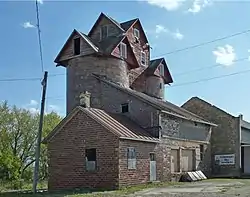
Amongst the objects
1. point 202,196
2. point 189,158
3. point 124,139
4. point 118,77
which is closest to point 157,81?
point 118,77

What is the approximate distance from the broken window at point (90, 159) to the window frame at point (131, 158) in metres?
1.94

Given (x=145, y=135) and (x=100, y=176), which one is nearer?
(x=100, y=176)

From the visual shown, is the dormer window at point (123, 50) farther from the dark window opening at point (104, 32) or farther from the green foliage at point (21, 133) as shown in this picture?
the green foliage at point (21, 133)

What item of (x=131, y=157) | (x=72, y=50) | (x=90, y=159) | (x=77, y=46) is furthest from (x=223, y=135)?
(x=90, y=159)

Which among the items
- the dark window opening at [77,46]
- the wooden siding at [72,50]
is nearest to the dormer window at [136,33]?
the dark window opening at [77,46]

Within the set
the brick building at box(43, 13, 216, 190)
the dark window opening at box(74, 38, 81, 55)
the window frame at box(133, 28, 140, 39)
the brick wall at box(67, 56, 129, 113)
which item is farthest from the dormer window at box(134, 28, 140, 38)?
the dark window opening at box(74, 38, 81, 55)

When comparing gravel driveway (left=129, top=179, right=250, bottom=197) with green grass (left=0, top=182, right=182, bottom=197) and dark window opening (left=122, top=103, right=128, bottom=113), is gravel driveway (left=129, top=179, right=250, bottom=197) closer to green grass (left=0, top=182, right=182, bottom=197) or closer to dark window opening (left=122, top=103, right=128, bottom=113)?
green grass (left=0, top=182, right=182, bottom=197)

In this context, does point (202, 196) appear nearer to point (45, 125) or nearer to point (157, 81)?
point (157, 81)

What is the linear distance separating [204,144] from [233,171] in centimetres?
367

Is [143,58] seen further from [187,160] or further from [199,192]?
[199,192]

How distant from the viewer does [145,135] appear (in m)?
27.1

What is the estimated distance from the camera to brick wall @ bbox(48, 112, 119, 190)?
78.8 ft

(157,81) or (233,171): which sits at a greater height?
(157,81)

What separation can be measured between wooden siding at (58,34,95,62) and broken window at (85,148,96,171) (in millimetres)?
11269
